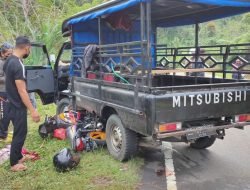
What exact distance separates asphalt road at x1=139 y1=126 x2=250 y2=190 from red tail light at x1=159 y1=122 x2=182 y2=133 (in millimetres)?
700

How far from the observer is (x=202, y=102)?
16.2 ft

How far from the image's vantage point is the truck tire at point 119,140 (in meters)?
5.32

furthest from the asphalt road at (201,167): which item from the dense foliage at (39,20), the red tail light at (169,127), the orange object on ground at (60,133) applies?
the dense foliage at (39,20)

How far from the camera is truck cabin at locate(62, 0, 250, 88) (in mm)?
4992

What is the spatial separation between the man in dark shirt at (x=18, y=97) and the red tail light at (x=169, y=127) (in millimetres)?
1706

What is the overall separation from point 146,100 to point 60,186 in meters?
1.56

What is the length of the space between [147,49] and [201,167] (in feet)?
6.60

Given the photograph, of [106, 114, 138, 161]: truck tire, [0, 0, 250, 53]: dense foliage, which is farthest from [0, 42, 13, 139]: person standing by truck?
[0, 0, 250, 53]: dense foliage

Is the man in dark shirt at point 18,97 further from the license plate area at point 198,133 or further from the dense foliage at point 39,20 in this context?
the dense foliage at point 39,20

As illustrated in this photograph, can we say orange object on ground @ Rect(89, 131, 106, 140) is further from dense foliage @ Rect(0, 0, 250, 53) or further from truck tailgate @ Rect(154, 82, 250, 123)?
dense foliage @ Rect(0, 0, 250, 53)

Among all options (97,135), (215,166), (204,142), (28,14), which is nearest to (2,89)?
(97,135)

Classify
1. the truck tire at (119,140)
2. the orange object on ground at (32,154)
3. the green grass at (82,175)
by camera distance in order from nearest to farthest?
the green grass at (82,175), the truck tire at (119,140), the orange object on ground at (32,154)

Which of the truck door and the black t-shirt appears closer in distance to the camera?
the black t-shirt

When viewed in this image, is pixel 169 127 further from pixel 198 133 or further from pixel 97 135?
pixel 97 135
